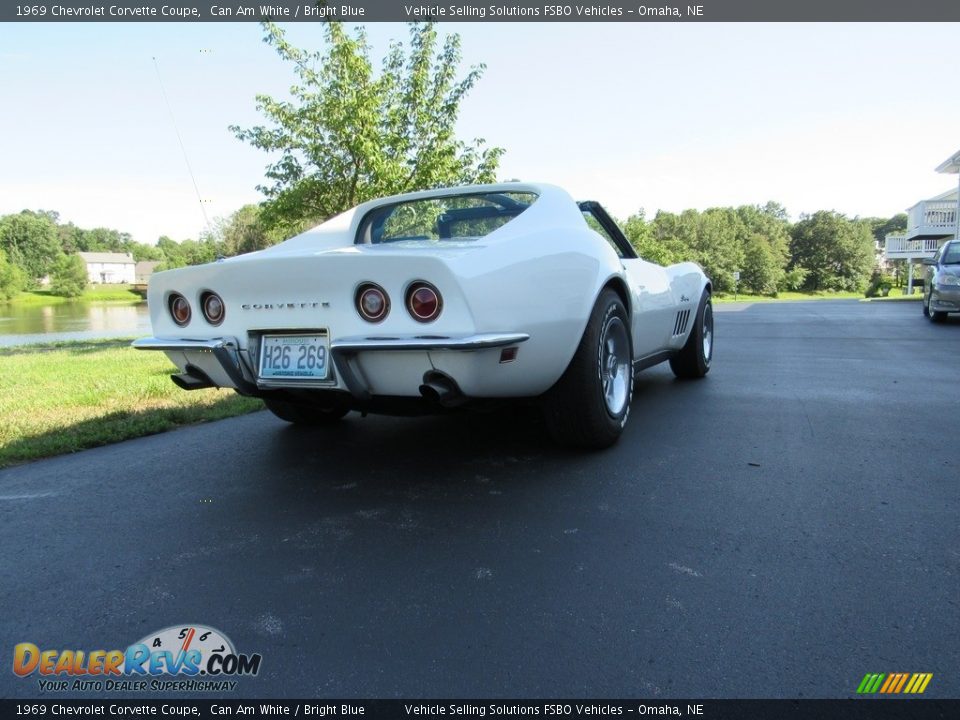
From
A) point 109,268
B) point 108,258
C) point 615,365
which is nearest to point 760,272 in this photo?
point 615,365

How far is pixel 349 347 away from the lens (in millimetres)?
2572

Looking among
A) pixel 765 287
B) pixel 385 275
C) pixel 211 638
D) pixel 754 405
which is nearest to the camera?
pixel 211 638

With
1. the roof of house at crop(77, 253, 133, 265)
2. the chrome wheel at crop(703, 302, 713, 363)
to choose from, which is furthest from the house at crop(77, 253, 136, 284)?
the chrome wheel at crop(703, 302, 713, 363)

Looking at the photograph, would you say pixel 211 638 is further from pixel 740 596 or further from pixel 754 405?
pixel 754 405

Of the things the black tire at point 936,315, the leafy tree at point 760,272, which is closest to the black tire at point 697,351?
the black tire at point 936,315

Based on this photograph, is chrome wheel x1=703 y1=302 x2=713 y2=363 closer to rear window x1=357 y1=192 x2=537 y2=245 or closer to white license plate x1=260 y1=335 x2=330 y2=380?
rear window x1=357 y1=192 x2=537 y2=245

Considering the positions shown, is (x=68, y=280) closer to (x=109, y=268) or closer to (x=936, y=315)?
(x=109, y=268)

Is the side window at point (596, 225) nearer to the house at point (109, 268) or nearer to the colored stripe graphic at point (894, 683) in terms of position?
Result: the colored stripe graphic at point (894, 683)

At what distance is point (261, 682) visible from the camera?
1530mm

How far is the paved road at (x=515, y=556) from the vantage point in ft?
5.14

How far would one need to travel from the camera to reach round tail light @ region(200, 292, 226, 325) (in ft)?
9.95
